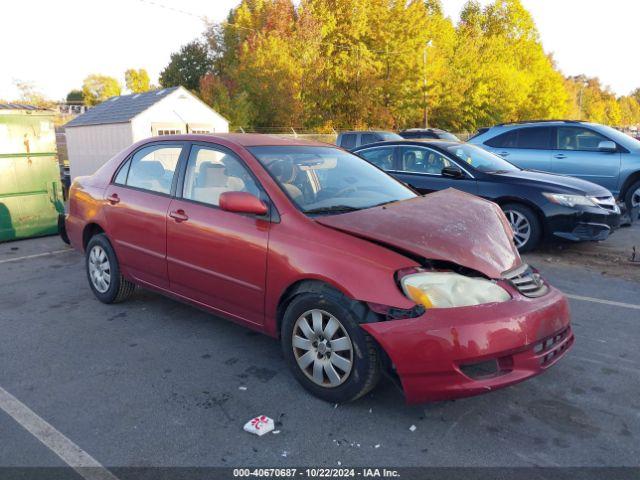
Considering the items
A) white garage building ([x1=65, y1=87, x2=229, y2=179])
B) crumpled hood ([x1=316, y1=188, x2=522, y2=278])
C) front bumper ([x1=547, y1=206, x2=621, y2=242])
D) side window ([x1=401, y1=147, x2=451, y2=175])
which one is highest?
white garage building ([x1=65, y1=87, x2=229, y2=179])

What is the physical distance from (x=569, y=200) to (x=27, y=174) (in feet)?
27.3

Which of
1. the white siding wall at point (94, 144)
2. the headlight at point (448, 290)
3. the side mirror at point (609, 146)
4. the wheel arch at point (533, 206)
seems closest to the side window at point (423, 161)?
the wheel arch at point (533, 206)

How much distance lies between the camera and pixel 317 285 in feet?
9.80

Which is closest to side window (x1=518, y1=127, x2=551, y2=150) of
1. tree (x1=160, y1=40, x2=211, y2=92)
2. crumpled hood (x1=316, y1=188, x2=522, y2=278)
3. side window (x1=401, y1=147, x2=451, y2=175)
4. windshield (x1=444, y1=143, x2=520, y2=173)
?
windshield (x1=444, y1=143, x2=520, y2=173)

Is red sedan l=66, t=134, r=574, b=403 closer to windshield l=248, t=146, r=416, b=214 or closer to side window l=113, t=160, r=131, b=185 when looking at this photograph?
windshield l=248, t=146, r=416, b=214

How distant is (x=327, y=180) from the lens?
150 inches

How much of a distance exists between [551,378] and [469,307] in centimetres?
112

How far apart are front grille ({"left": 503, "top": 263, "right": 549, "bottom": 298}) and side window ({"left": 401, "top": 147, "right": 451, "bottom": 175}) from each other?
411cm

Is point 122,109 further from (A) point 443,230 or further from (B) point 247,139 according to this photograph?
(A) point 443,230

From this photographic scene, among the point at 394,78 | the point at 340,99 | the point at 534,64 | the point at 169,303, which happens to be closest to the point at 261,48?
the point at 340,99

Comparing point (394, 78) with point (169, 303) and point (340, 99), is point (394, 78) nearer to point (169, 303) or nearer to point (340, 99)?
point (340, 99)

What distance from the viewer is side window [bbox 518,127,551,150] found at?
9.19m

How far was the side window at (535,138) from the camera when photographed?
919 cm

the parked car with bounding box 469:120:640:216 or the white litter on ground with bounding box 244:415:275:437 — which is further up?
the parked car with bounding box 469:120:640:216
